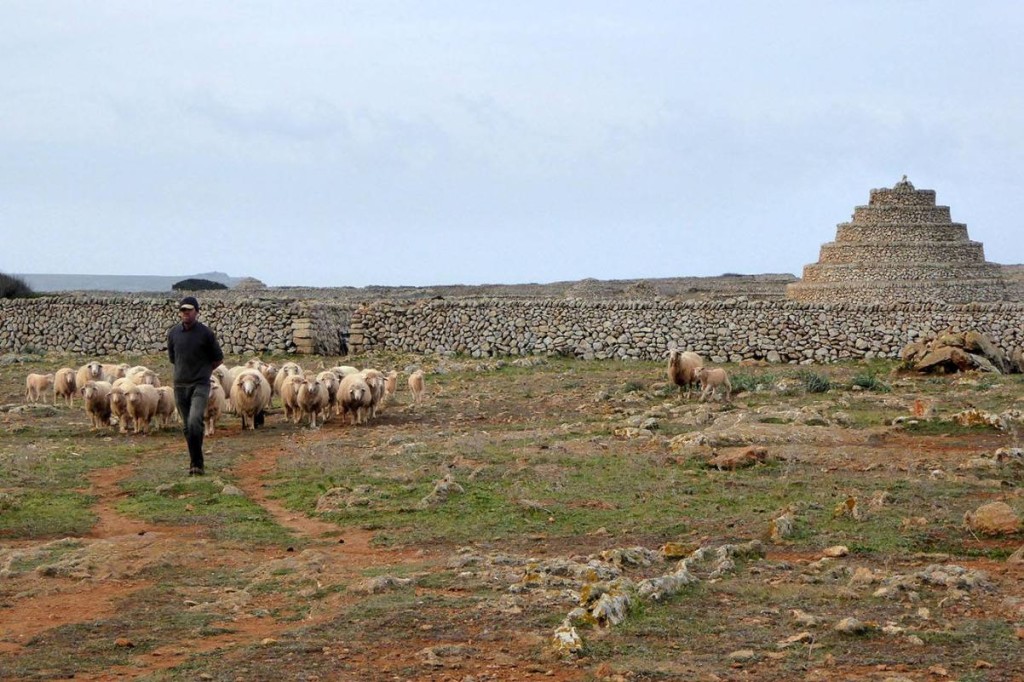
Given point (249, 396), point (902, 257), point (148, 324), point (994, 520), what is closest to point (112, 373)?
point (249, 396)

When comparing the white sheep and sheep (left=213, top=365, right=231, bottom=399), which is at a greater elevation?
sheep (left=213, top=365, right=231, bottom=399)

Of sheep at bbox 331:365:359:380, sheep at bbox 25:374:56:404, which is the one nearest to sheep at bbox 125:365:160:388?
sheep at bbox 331:365:359:380

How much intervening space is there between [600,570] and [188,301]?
7.77m

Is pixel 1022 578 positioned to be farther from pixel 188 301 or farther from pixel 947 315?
pixel 947 315

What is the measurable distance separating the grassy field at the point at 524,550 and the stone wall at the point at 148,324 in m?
14.2

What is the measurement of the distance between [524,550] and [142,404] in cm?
1028

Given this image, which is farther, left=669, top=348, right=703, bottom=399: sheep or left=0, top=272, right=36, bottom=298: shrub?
left=0, top=272, right=36, bottom=298: shrub

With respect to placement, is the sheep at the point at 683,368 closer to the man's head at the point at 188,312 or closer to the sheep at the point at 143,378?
the sheep at the point at 143,378

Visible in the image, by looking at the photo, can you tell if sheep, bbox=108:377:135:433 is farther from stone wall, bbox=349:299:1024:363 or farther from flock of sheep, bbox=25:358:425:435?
stone wall, bbox=349:299:1024:363

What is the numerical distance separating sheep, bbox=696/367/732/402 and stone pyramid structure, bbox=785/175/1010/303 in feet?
72.8

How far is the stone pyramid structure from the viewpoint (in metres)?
44.1

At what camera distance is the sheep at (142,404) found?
63.4 feet

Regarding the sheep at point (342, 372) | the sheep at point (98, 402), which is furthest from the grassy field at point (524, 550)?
the sheep at point (342, 372)

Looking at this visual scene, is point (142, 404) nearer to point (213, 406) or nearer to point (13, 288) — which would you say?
point (213, 406)
